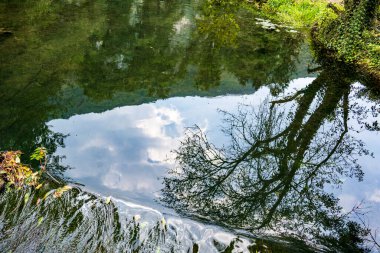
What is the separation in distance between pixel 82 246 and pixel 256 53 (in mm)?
9774

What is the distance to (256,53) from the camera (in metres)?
12.3

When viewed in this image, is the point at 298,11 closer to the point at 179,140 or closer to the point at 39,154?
the point at 179,140

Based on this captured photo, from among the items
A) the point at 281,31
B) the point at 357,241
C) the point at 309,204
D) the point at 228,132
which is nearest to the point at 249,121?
the point at 228,132

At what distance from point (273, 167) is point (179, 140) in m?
1.95

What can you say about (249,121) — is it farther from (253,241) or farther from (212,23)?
(212,23)

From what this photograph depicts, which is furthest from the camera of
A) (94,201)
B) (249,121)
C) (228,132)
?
(249,121)

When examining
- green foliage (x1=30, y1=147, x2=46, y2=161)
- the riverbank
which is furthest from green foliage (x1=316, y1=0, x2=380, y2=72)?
green foliage (x1=30, y1=147, x2=46, y2=161)

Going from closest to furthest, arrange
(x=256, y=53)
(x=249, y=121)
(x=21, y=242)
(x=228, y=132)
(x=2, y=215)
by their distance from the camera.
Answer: (x=21, y=242)
(x=2, y=215)
(x=228, y=132)
(x=249, y=121)
(x=256, y=53)

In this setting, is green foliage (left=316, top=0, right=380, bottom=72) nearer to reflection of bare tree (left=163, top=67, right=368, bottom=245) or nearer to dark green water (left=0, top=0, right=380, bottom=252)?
dark green water (left=0, top=0, right=380, bottom=252)

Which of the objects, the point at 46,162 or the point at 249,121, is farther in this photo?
the point at 249,121

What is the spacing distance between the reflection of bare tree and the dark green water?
3 cm

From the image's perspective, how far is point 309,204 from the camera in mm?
5887

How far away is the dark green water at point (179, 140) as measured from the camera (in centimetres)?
464

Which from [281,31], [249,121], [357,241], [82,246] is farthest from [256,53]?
[82,246]
